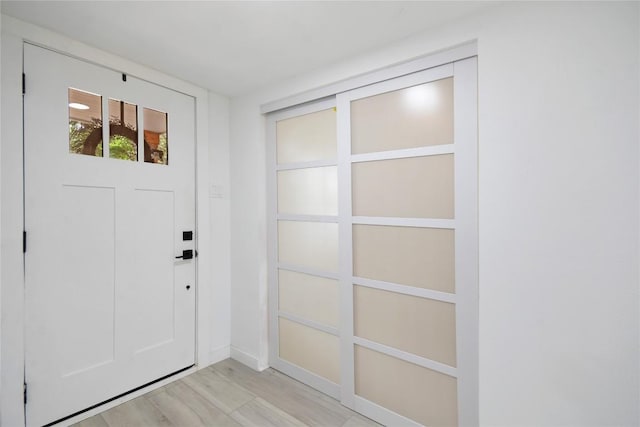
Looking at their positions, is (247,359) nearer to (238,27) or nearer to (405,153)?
(405,153)

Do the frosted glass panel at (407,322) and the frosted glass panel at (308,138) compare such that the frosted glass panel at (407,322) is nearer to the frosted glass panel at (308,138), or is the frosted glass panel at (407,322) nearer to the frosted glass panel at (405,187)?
the frosted glass panel at (405,187)

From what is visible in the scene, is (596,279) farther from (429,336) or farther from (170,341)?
(170,341)

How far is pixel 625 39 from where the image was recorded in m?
1.24

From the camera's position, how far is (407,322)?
1882 millimetres

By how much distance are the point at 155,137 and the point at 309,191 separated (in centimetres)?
135

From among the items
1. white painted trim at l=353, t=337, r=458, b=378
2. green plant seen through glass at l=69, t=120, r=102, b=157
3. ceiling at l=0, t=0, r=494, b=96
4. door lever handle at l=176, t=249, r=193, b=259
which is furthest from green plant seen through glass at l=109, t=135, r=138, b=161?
white painted trim at l=353, t=337, r=458, b=378

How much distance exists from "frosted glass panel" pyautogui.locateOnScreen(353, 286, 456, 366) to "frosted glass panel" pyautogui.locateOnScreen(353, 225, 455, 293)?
12 cm

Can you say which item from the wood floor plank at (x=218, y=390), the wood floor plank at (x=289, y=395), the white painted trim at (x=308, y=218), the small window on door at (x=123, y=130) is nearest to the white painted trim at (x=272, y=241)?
the white painted trim at (x=308, y=218)

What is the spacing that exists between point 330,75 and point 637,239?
197cm

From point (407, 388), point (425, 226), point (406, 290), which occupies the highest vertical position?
point (425, 226)

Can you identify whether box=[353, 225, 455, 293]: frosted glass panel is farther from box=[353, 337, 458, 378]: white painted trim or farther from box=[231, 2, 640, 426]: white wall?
box=[353, 337, 458, 378]: white painted trim

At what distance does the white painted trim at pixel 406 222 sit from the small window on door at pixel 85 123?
1.93m

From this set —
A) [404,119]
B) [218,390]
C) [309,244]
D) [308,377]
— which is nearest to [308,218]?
[309,244]

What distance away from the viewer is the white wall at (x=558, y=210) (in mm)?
1250
